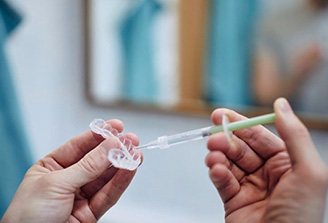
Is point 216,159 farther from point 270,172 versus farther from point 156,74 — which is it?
point 156,74

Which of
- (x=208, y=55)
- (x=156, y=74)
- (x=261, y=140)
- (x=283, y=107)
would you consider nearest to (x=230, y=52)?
(x=208, y=55)

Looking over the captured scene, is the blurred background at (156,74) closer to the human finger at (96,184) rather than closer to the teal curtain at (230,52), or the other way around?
the teal curtain at (230,52)

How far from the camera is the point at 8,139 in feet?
3.33

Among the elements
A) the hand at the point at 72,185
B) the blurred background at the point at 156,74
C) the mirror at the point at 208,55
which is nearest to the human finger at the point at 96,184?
the hand at the point at 72,185

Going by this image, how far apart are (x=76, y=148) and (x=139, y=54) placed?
0.48m

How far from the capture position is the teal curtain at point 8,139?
3.30 feet

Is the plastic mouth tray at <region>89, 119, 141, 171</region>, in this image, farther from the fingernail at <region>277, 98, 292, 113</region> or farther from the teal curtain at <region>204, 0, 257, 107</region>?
the teal curtain at <region>204, 0, 257, 107</region>

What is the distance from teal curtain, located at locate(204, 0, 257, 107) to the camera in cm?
112

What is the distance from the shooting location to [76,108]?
138 cm

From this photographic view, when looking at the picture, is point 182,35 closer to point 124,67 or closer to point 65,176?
point 124,67

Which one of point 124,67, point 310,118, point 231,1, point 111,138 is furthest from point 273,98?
point 111,138

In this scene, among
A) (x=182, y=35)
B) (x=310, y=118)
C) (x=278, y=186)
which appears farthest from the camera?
(x=182, y=35)

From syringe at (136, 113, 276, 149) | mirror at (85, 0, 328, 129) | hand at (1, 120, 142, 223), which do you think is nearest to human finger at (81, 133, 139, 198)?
hand at (1, 120, 142, 223)

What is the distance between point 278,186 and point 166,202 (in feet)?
2.24
